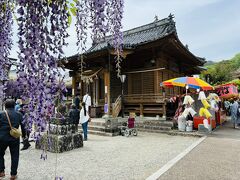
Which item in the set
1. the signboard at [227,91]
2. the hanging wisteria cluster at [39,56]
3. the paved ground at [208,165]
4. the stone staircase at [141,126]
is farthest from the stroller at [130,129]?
the hanging wisteria cluster at [39,56]

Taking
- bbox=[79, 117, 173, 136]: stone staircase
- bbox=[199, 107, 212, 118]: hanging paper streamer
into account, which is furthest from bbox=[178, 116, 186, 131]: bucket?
bbox=[199, 107, 212, 118]: hanging paper streamer

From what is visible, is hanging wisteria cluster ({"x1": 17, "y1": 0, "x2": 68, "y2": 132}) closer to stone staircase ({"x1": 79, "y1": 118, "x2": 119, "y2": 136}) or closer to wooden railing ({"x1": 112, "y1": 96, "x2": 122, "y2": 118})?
stone staircase ({"x1": 79, "y1": 118, "x2": 119, "y2": 136})

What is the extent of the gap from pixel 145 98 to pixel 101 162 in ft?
23.3

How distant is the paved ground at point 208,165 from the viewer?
422cm

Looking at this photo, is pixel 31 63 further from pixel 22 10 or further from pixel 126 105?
pixel 126 105

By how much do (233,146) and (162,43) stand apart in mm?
6114

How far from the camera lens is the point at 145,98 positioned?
11922mm

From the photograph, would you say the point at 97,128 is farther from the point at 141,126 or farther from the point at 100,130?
the point at 141,126

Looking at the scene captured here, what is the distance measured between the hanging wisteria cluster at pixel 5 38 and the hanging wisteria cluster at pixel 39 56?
2.33 ft

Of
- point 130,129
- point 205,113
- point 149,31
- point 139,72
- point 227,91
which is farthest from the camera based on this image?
point 149,31

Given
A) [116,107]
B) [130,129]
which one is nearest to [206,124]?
[130,129]

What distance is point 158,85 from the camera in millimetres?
11758

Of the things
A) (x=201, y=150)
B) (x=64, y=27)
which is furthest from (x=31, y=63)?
(x=201, y=150)

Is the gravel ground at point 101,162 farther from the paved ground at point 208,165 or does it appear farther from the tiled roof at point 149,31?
the tiled roof at point 149,31
